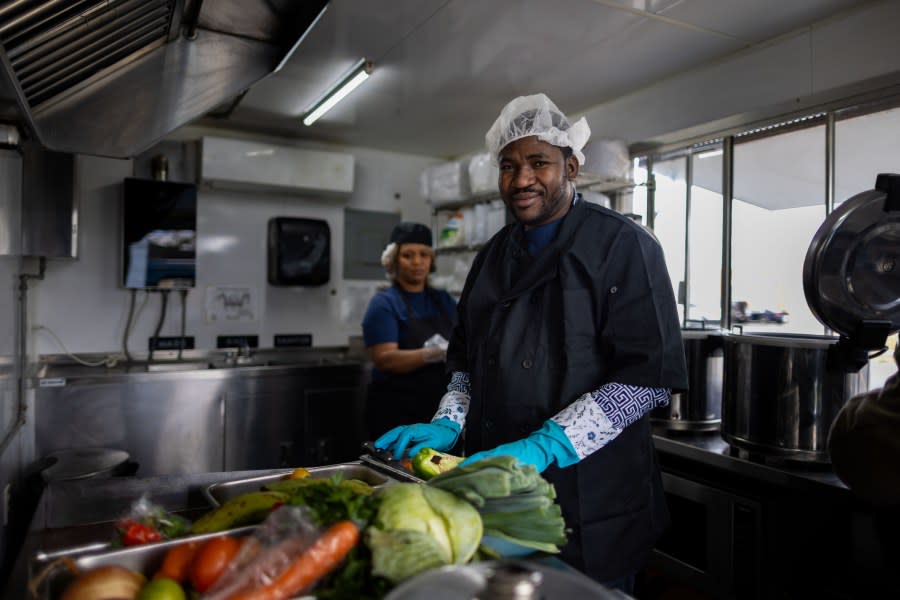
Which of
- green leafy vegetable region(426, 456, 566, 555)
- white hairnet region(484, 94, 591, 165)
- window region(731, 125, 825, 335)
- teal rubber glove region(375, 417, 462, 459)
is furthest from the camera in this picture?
window region(731, 125, 825, 335)

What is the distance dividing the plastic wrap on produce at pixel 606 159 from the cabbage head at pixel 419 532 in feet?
8.38

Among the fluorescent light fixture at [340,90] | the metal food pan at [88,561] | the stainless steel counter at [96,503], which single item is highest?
the fluorescent light fixture at [340,90]

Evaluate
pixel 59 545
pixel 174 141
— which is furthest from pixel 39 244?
pixel 59 545

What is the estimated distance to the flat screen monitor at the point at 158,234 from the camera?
13.5 feet

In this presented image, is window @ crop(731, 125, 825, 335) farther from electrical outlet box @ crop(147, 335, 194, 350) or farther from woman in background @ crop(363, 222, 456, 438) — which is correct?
electrical outlet box @ crop(147, 335, 194, 350)

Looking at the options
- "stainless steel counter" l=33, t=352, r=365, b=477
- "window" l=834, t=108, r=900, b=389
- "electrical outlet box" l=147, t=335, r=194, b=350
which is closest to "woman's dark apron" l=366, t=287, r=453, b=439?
"stainless steel counter" l=33, t=352, r=365, b=477

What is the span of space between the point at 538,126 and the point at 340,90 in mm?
2209

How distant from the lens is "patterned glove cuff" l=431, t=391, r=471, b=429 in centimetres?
184

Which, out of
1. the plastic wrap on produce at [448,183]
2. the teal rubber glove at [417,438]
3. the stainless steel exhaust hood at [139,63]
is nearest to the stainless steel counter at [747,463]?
the teal rubber glove at [417,438]

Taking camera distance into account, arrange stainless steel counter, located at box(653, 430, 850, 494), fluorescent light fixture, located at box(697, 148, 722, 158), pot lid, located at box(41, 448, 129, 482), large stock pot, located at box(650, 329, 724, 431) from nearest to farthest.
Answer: stainless steel counter, located at box(653, 430, 850, 494) → large stock pot, located at box(650, 329, 724, 431) → pot lid, located at box(41, 448, 129, 482) → fluorescent light fixture, located at box(697, 148, 722, 158)

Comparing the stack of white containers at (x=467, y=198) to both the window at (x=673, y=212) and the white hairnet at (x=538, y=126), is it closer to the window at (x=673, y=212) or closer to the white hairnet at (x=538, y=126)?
the window at (x=673, y=212)

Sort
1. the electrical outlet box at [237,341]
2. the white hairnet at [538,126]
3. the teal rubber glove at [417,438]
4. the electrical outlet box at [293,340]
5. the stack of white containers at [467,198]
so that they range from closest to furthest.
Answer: the teal rubber glove at [417,438] < the white hairnet at [538,126] < the stack of white containers at [467,198] < the electrical outlet box at [237,341] < the electrical outlet box at [293,340]

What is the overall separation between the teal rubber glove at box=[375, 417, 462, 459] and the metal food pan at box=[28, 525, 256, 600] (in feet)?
1.98

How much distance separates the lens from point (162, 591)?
834 millimetres
